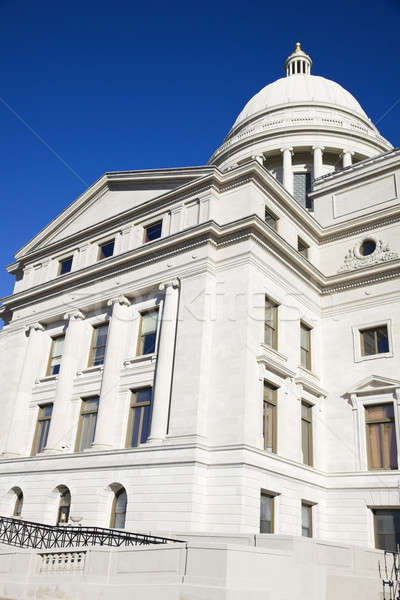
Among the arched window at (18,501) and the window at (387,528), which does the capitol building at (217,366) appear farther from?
→ the arched window at (18,501)

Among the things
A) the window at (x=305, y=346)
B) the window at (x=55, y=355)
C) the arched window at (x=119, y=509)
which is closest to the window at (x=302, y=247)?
the window at (x=305, y=346)

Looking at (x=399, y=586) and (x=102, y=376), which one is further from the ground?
(x=102, y=376)

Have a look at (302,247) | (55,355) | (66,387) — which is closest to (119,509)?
(66,387)

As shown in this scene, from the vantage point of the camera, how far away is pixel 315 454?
26.9 metres

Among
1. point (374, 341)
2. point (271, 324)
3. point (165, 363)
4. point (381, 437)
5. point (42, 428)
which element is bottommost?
point (381, 437)

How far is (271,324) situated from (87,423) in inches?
417

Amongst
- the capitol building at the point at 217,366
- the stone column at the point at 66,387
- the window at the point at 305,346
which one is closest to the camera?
the capitol building at the point at 217,366

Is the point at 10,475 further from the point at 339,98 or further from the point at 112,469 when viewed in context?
the point at 339,98

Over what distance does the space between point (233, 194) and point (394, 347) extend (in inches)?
436

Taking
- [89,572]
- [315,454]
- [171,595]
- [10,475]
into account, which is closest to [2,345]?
[10,475]

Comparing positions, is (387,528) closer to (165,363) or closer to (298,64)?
(165,363)

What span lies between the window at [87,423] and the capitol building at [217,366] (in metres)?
0.11

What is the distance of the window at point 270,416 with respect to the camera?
952 inches

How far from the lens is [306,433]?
27.3 m
